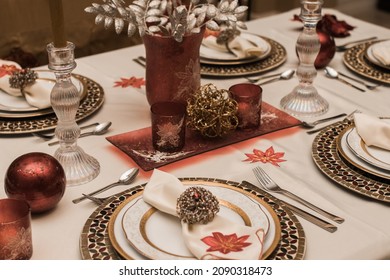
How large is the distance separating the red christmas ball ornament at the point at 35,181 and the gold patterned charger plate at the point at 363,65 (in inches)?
33.5

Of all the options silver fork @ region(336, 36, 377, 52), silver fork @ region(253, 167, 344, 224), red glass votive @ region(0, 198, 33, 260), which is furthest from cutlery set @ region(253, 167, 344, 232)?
silver fork @ region(336, 36, 377, 52)

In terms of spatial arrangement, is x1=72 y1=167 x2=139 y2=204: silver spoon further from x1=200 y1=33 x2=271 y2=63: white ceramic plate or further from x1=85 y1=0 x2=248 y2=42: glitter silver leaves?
x1=200 y1=33 x2=271 y2=63: white ceramic plate

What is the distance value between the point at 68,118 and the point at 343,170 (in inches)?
18.6

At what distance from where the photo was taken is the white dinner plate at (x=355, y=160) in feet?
3.32

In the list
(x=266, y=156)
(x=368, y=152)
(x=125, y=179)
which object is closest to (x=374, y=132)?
(x=368, y=152)

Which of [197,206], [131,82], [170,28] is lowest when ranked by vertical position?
[131,82]

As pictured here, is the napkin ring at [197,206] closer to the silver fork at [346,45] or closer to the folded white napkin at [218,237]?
the folded white napkin at [218,237]

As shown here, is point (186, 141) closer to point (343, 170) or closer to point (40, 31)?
point (343, 170)

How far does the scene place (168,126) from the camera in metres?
1.09
